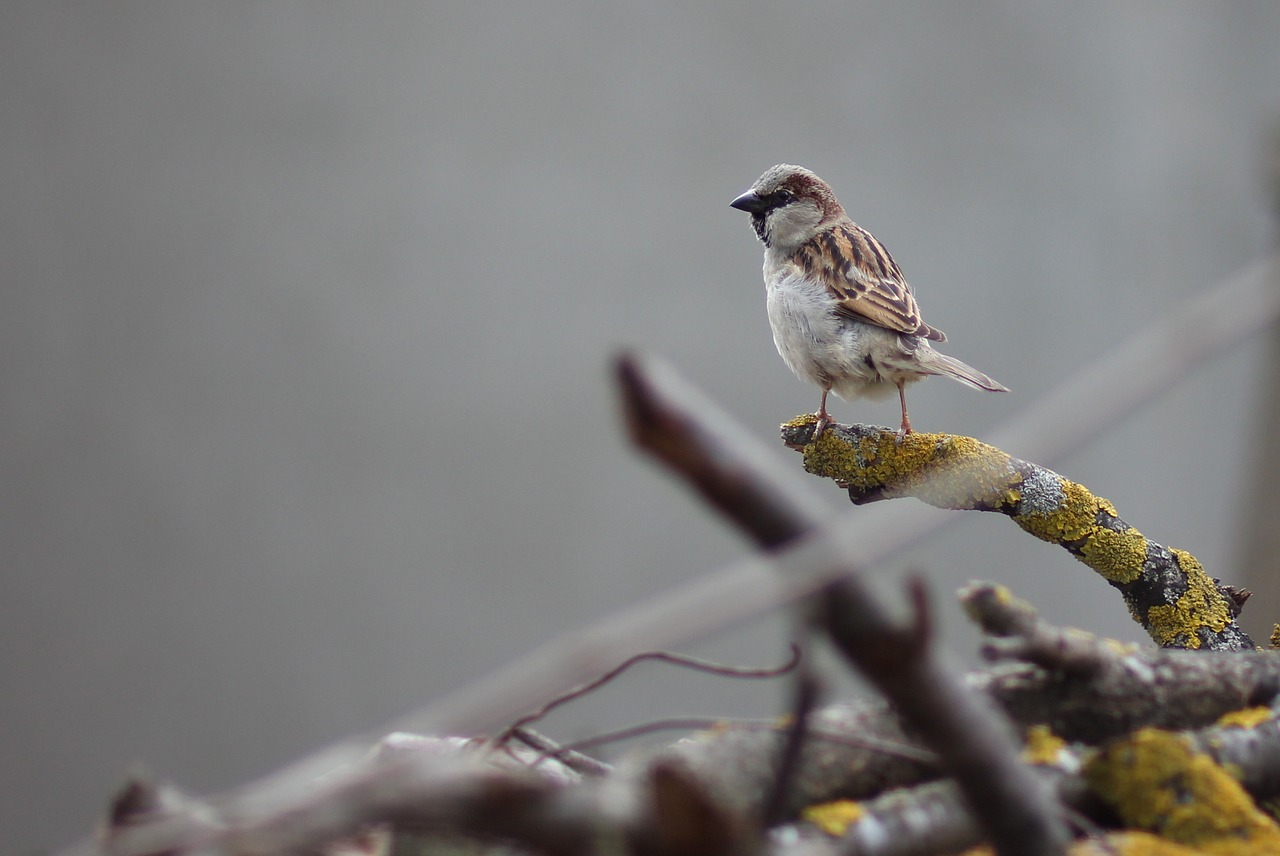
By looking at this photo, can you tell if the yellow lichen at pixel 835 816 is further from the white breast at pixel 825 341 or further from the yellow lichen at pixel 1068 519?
the white breast at pixel 825 341

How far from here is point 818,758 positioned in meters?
0.70

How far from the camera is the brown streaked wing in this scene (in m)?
1.80

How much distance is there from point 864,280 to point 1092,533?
74 cm

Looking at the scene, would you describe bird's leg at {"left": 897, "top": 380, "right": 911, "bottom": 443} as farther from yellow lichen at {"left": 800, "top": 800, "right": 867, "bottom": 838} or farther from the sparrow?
yellow lichen at {"left": 800, "top": 800, "right": 867, "bottom": 838}

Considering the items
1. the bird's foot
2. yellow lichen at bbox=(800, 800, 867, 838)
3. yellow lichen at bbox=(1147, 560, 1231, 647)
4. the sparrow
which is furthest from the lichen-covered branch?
yellow lichen at bbox=(800, 800, 867, 838)

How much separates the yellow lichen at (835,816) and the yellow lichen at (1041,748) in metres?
0.13

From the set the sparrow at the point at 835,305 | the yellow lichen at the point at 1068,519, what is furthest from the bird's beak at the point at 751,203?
the yellow lichen at the point at 1068,519

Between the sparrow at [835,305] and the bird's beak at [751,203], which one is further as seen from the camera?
the bird's beak at [751,203]

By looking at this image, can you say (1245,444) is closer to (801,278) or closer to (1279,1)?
(1279,1)

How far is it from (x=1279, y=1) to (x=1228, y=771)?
5.22 meters

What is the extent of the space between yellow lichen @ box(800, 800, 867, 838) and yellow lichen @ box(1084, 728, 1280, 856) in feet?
0.58

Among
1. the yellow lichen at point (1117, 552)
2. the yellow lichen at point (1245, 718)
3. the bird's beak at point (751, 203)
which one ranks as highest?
the bird's beak at point (751, 203)

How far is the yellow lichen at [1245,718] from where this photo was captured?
2.62ft

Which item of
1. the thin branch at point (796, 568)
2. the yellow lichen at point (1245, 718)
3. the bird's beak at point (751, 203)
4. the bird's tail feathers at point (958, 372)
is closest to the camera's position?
the thin branch at point (796, 568)
